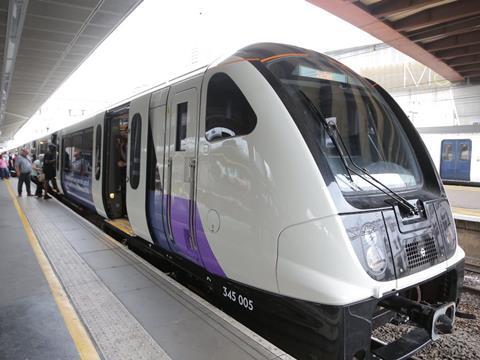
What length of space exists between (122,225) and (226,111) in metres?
3.95

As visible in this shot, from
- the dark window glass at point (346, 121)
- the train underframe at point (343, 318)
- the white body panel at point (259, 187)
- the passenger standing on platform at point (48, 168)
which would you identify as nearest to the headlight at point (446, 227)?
the train underframe at point (343, 318)

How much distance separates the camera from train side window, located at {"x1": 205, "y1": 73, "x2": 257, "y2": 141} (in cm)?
314

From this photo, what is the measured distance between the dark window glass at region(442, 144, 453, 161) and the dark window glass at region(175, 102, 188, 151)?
15692 millimetres

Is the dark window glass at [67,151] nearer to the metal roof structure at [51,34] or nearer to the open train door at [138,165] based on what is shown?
the metal roof structure at [51,34]

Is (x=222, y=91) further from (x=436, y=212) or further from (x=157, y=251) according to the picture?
(x=157, y=251)

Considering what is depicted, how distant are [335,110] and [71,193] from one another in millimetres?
9039

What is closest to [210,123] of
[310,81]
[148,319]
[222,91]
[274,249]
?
[222,91]

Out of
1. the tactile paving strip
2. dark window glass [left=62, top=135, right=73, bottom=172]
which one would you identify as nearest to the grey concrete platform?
the tactile paving strip

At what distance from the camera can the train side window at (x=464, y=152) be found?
52.6 ft

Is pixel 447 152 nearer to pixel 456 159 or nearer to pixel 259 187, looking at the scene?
pixel 456 159

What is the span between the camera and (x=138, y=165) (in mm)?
5207

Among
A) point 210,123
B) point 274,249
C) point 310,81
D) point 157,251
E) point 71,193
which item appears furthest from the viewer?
point 71,193

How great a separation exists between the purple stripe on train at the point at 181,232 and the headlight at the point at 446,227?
75.5 inches

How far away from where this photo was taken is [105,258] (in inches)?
206
